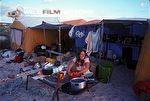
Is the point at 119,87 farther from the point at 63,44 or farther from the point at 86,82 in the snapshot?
the point at 63,44

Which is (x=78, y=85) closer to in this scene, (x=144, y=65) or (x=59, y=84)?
(x=59, y=84)

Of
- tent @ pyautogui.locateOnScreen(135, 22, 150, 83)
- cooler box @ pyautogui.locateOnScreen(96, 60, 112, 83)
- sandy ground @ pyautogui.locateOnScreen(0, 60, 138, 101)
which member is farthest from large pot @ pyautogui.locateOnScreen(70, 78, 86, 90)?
cooler box @ pyautogui.locateOnScreen(96, 60, 112, 83)

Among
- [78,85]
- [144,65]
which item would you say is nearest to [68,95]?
[78,85]

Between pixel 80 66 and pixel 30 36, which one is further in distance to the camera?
pixel 30 36

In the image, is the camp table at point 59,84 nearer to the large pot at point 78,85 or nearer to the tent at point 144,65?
the large pot at point 78,85

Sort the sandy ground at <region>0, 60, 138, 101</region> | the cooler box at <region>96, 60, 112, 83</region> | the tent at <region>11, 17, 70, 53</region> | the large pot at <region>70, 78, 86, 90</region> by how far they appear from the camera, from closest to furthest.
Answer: the large pot at <region>70, 78, 86, 90</region> < the sandy ground at <region>0, 60, 138, 101</region> < the cooler box at <region>96, 60, 112, 83</region> < the tent at <region>11, 17, 70, 53</region>

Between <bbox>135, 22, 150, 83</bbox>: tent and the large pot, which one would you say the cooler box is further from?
the large pot

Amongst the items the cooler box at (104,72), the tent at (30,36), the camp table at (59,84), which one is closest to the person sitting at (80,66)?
the camp table at (59,84)

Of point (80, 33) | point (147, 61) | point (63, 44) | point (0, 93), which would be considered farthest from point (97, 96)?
point (63, 44)

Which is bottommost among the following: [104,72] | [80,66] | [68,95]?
[68,95]

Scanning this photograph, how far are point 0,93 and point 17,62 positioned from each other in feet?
16.2

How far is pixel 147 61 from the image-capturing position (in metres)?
6.24

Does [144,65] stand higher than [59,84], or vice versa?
[144,65]

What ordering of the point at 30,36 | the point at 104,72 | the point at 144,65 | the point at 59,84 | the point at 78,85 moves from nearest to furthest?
the point at 78,85 → the point at 59,84 → the point at 144,65 → the point at 104,72 → the point at 30,36
